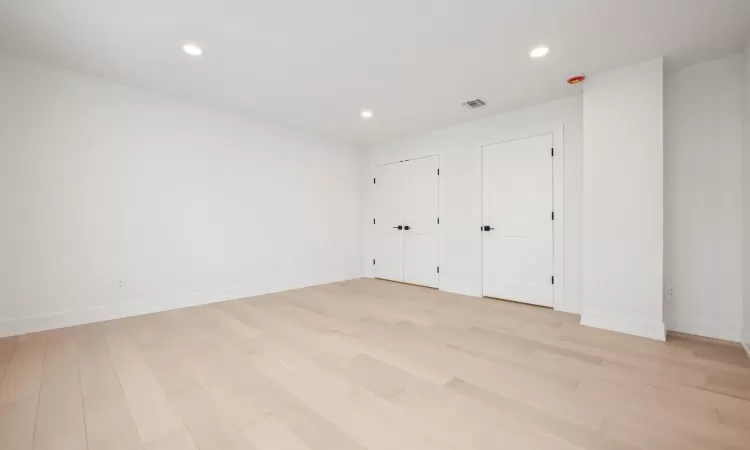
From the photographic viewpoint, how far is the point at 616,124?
3.05 m

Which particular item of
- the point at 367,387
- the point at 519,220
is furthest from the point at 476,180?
the point at 367,387

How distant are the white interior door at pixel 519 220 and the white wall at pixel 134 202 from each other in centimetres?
288

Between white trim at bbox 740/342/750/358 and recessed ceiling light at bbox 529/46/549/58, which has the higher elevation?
recessed ceiling light at bbox 529/46/549/58

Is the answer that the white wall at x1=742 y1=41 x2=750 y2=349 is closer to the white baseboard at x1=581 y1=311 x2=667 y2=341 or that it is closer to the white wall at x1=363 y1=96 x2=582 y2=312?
the white baseboard at x1=581 y1=311 x2=667 y2=341

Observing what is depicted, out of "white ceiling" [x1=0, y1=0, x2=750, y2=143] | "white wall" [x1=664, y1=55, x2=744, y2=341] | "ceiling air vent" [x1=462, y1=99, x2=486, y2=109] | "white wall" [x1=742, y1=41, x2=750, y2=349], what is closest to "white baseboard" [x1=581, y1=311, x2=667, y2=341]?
"white wall" [x1=664, y1=55, x2=744, y2=341]

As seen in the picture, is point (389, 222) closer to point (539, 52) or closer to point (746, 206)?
point (539, 52)

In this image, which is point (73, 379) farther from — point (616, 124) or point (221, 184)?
point (616, 124)

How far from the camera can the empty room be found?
174 cm

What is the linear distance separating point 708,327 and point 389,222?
421cm

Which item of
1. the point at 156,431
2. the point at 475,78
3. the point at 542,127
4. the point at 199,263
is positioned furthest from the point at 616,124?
the point at 199,263

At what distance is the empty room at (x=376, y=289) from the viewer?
5.70 ft

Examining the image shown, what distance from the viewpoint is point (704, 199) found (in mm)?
2928

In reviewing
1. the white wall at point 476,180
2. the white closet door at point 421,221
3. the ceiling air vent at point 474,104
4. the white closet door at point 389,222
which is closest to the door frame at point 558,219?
the white wall at point 476,180

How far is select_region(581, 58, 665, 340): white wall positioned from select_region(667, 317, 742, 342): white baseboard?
45cm
